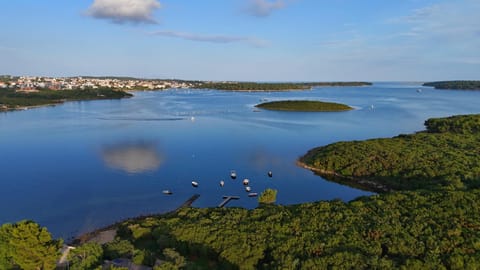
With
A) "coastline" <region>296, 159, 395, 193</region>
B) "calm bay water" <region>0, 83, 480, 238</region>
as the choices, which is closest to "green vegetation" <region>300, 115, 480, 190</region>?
"coastline" <region>296, 159, 395, 193</region>

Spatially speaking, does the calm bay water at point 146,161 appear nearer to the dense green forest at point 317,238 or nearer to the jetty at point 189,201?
the jetty at point 189,201

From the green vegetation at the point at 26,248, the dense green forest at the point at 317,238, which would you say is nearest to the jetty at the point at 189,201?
the dense green forest at the point at 317,238

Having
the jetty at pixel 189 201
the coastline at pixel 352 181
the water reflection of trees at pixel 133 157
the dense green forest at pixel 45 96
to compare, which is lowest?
the jetty at pixel 189 201

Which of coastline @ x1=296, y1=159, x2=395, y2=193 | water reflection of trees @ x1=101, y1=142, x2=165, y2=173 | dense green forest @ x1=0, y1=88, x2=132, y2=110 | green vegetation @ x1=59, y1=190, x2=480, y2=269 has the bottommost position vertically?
coastline @ x1=296, y1=159, x2=395, y2=193

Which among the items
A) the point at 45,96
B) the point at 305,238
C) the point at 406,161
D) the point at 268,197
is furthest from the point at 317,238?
the point at 45,96

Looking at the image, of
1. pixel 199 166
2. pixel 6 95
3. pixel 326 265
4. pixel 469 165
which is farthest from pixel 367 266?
pixel 6 95

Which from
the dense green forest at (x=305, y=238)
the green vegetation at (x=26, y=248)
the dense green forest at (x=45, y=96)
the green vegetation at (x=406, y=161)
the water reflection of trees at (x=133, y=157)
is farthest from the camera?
the dense green forest at (x=45, y=96)

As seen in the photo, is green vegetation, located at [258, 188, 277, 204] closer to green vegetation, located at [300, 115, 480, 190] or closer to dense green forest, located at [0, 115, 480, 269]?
dense green forest, located at [0, 115, 480, 269]
